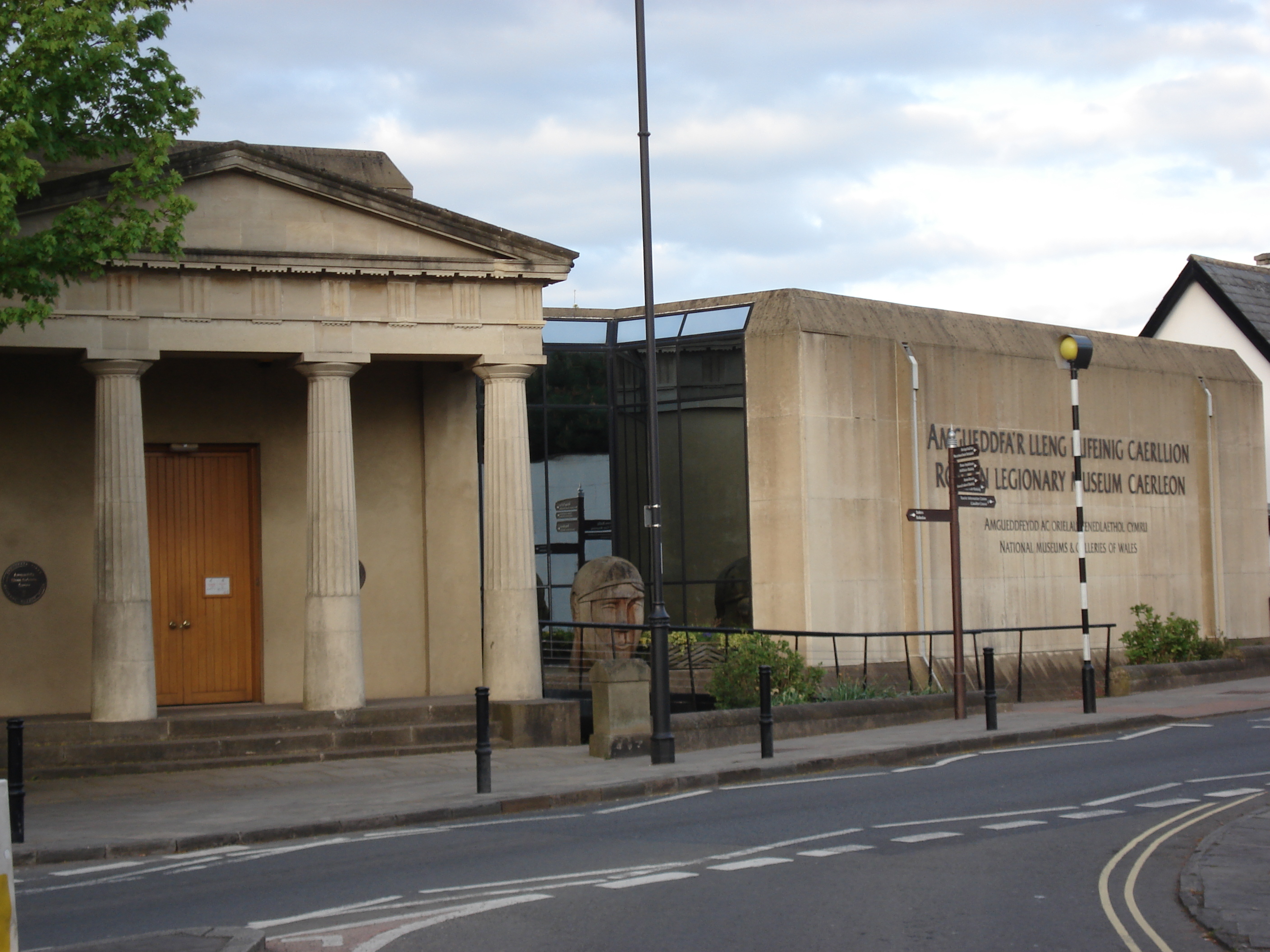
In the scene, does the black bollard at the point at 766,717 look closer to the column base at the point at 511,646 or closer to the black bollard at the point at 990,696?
the black bollard at the point at 990,696

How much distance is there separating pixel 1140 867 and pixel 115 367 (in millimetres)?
13153

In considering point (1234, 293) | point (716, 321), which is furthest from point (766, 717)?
point (1234, 293)

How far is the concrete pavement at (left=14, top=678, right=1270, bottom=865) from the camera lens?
1216 centimetres

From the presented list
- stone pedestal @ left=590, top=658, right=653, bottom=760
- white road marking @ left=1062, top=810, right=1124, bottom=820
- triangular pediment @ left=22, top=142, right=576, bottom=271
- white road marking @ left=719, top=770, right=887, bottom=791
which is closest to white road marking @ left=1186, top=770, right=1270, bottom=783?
white road marking @ left=1062, top=810, right=1124, bottom=820

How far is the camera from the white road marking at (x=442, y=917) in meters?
7.51

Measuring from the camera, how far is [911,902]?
843 cm

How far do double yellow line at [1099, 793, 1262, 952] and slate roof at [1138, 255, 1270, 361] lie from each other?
2881cm

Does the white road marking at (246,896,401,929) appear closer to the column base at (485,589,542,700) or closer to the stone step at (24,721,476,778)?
the stone step at (24,721,476,778)

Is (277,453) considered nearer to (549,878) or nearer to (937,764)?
(937,764)

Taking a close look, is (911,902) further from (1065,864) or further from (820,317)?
(820,317)

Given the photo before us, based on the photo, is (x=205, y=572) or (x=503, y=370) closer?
(x=503, y=370)

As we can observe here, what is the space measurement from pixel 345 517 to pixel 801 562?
9059 millimetres

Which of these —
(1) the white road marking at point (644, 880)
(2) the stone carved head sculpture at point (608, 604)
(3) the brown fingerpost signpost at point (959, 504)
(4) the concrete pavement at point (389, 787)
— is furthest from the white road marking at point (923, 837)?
(2) the stone carved head sculpture at point (608, 604)

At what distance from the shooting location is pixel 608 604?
24344mm
